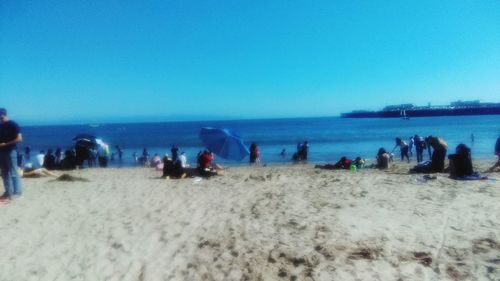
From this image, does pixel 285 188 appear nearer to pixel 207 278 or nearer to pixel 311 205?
pixel 311 205

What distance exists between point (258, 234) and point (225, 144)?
331 inches

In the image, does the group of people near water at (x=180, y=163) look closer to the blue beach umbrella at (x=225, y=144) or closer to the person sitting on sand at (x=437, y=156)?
the person sitting on sand at (x=437, y=156)

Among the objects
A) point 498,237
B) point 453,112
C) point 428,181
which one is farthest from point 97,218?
point 453,112

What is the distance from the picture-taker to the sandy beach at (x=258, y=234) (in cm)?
434

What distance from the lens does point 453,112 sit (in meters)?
125

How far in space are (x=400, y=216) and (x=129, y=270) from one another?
4202 millimetres

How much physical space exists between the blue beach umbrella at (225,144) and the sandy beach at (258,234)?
4812 millimetres

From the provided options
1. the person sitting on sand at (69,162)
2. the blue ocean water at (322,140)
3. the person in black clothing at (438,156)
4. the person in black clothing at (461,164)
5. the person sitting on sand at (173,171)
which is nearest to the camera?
the person in black clothing at (461,164)

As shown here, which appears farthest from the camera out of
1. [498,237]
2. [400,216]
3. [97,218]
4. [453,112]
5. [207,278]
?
[453,112]

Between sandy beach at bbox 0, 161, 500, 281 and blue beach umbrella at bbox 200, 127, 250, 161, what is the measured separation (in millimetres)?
4812

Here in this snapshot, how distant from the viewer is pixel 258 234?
Result: 5516mm

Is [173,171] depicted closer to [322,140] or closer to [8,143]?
[8,143]

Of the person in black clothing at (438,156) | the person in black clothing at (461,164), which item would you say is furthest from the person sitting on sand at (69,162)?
the person in black clothing at (461,164)

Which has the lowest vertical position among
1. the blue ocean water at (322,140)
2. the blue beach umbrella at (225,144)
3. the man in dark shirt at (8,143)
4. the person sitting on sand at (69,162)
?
the blue ocean water at (322,140)
